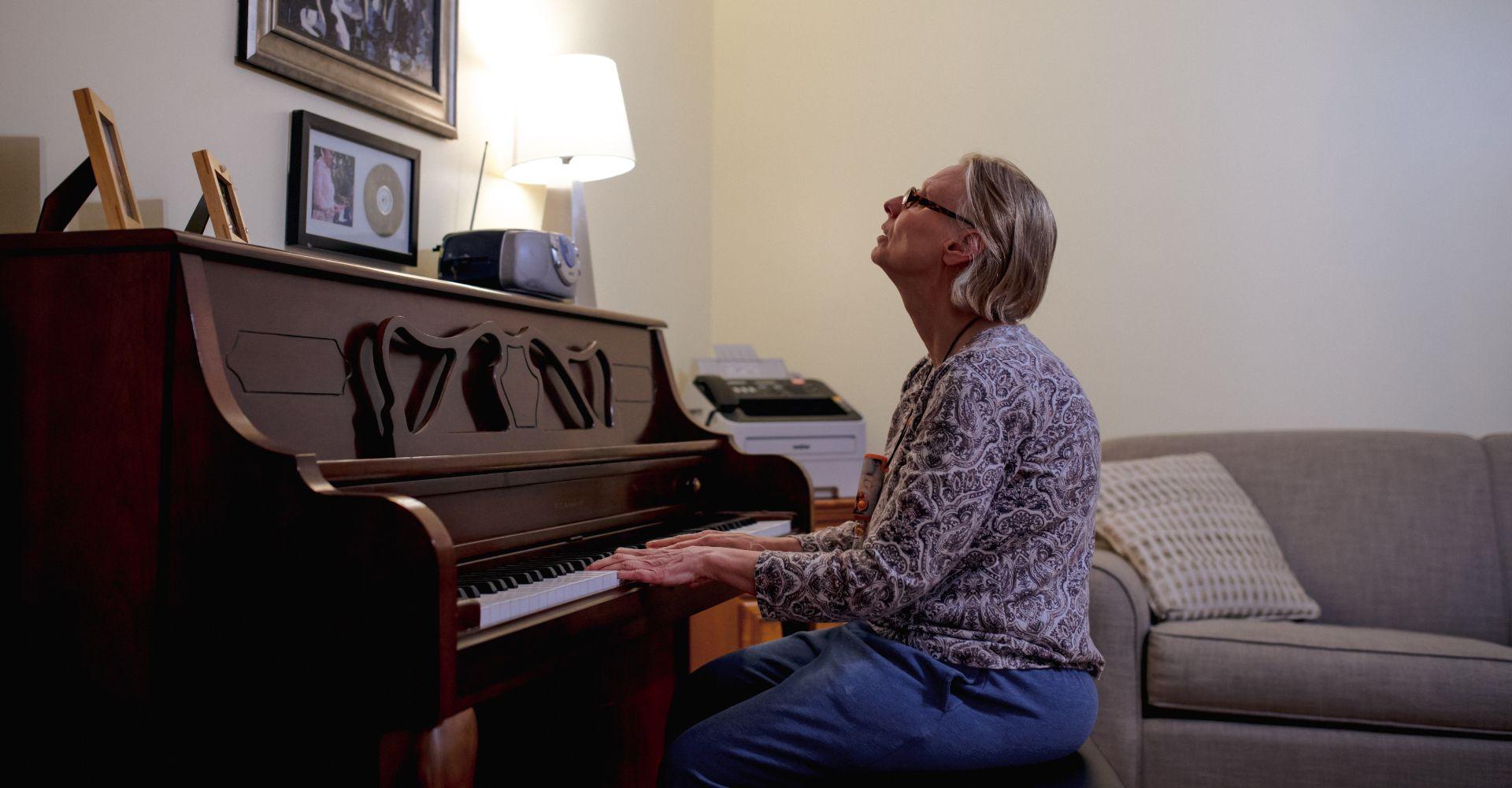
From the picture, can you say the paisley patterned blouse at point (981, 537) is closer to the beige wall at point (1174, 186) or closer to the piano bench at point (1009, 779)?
the piano bench at point (1009, 779)

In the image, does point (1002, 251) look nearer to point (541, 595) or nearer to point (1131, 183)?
point (541, 595)

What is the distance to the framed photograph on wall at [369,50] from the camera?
183 centimetres

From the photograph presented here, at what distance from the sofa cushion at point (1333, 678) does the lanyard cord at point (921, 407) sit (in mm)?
1152

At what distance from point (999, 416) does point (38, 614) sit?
3.63ft

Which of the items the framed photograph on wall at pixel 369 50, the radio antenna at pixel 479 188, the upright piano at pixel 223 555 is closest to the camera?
the upright piano at pixel 223 555

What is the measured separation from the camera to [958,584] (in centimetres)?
134

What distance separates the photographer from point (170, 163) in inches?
65.2

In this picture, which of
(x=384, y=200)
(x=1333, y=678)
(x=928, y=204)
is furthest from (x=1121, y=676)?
(x=384, y=200)

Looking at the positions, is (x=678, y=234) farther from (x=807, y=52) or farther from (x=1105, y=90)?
(x=1105, y=90)

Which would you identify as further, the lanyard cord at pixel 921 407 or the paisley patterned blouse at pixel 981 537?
the lanyard cord at pixel 921 407

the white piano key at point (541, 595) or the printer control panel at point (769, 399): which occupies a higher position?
the printer control panel at point (769, 399)

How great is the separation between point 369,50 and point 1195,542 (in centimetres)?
214

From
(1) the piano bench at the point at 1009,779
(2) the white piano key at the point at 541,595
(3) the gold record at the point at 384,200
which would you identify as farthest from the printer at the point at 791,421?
(1) the piano bench at the point at 1009,779

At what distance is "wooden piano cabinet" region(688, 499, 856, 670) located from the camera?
8.53 ft
